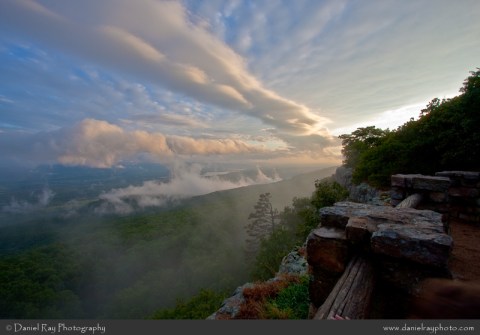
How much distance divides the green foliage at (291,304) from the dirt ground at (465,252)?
2.72 meters

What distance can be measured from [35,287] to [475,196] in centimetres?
7994

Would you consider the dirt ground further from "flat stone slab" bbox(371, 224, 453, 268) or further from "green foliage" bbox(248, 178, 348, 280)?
"green foliage" bbox(248, 178, 348, 280)

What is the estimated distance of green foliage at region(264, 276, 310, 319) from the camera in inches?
167

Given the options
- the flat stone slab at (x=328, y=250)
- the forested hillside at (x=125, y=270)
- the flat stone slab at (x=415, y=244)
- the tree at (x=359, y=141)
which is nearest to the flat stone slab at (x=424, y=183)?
the flat stone slab at (x=415, y=244)

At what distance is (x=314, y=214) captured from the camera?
19.0 meters

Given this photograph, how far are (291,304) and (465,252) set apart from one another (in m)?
3.71

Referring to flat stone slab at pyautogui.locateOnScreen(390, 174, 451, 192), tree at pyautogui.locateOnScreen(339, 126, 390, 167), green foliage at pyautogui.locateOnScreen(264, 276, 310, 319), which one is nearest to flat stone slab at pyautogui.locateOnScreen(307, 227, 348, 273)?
green foliage at pyautogui.locateOnScreen(264, 276, 310, 319)

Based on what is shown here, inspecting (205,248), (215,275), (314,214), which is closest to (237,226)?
(205,248)

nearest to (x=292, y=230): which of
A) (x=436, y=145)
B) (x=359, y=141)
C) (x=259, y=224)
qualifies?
(x=259, y=224)

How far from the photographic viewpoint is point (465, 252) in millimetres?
4156

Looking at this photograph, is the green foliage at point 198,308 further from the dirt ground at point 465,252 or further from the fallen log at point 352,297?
the fallen log at point 352,297

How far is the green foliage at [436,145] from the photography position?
9.80m

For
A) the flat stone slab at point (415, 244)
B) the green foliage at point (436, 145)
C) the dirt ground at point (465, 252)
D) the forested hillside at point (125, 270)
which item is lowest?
the forested hillside at point (125, 270)

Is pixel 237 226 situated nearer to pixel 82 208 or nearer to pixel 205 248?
Result: pixel 205 248
